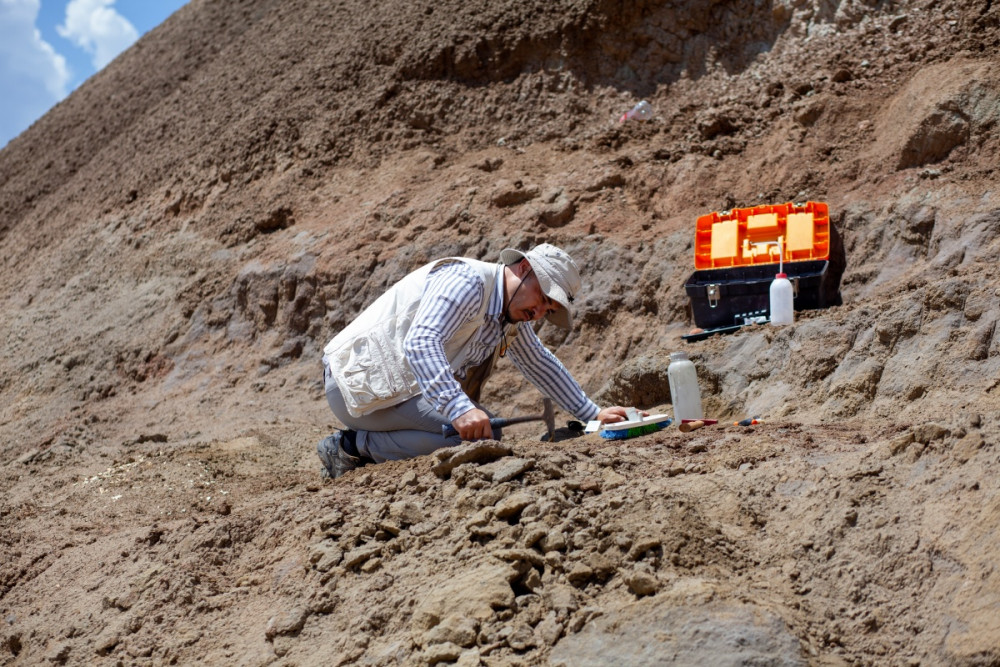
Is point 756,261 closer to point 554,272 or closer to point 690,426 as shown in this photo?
point 690,426

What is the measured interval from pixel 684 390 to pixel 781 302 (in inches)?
36.6

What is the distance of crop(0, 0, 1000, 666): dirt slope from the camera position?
295 centimetres

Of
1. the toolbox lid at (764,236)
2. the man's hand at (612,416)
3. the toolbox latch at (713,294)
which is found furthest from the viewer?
the toolbox lid at (764,236)

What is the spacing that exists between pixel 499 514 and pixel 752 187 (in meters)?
4.61

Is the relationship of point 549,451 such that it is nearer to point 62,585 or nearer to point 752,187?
point 62,585

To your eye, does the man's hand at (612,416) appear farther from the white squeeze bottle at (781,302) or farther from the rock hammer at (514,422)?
the white squeeze bottle at (781,302)

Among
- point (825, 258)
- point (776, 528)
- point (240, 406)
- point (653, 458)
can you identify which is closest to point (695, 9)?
point (825, 258)

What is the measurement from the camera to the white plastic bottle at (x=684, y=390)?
16.6 ft

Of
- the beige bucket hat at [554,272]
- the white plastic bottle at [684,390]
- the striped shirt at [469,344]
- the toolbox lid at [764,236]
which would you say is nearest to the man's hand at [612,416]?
the striped shirt at [469,344]

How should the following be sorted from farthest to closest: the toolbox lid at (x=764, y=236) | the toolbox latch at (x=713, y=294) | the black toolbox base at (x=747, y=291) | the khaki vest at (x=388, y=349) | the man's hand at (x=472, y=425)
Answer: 1. the toolbox lid at (x=764, y=236)
2. the toolbox latch at (x=713, y=294)
3. the black toolbox base at (x=747, y=291)
4. the khaki vest at (x=388, y=349)
5. the man's hand at (x=472, y=425)

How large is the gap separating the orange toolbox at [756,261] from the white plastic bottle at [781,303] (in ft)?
0.65

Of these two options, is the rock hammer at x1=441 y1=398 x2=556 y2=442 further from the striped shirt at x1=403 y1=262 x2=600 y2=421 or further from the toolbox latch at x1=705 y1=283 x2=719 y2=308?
the toolbox latch at x1=705 y1=283 x2=719 y2=308

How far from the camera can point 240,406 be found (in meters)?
8.10

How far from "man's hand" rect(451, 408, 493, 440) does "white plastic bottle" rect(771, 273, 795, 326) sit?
2.25 meters
